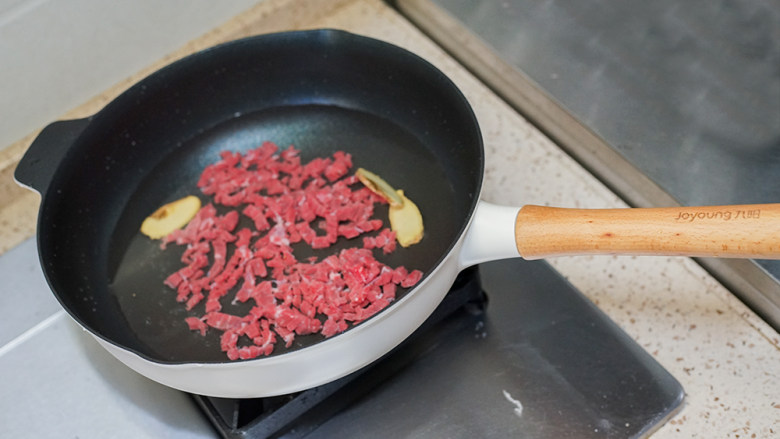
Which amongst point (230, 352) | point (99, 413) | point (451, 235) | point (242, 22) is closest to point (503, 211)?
point (451, 235)

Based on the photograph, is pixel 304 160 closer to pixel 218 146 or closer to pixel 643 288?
pixel 218 146

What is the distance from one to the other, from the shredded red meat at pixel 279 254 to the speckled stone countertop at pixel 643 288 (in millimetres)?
166

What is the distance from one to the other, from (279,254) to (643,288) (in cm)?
35

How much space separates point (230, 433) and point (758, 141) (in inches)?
23.2

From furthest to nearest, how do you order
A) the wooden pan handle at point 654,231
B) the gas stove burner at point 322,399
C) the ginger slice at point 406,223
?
the ginger slice at point 406,223
the gas stove burner at point 322,399
the wooden pan handle at point 654,231

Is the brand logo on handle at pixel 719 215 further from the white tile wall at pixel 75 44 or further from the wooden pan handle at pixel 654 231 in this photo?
the white tile wall at pixel 75 44

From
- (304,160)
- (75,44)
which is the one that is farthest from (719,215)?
(75,44)

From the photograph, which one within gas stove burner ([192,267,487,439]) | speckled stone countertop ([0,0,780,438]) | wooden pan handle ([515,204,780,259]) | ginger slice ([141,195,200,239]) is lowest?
gas stove burner ([192,267,487,439])

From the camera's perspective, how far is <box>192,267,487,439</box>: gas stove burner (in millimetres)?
678

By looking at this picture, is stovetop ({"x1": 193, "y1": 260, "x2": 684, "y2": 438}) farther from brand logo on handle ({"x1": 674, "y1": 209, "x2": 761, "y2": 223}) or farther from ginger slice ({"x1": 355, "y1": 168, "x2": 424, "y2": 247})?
brand logo on handle ({"x1": 674, "y1": 209, "x2": 761, "y2": 223})

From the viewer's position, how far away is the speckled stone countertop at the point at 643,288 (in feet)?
2.26

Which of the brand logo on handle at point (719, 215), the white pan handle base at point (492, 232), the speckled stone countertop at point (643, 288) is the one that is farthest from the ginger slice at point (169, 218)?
the brand logo on handle at point (719, 215)

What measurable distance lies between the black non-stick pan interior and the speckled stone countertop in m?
0.10

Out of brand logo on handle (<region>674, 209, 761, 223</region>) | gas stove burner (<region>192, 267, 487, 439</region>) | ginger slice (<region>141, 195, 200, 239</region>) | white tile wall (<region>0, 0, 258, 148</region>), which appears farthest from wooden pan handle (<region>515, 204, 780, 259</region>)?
white tile wall (<region>0, 0, 258, 148</region>)
